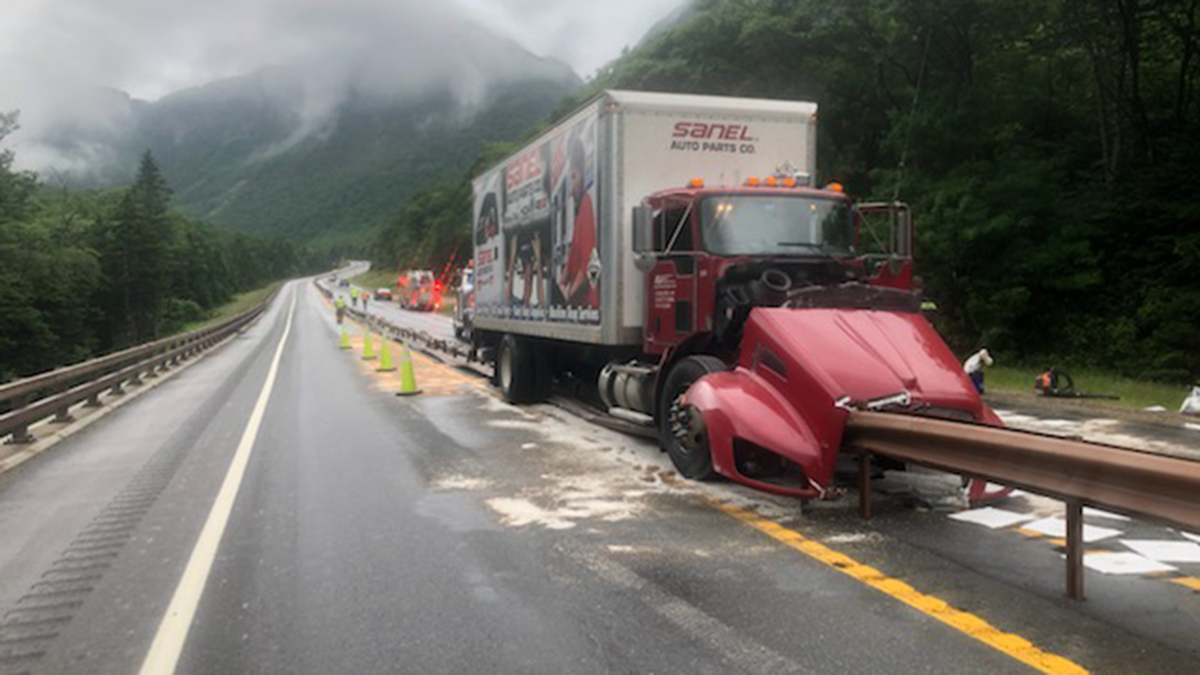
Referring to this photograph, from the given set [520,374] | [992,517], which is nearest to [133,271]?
[520,374]

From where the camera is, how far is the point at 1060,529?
5.92 meters

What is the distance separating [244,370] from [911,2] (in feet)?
61.7

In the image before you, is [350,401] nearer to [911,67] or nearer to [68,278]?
[911,67]

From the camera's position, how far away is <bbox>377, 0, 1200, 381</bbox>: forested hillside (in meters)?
20.2

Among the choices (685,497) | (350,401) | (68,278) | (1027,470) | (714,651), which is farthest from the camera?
(68,278)

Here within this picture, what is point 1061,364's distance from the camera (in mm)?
20859

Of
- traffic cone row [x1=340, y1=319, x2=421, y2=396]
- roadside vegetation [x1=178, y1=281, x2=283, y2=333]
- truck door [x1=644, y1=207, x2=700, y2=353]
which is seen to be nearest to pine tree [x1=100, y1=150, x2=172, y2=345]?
roadside vegetation [x1=178, y1=281, x2=283, y2=333]

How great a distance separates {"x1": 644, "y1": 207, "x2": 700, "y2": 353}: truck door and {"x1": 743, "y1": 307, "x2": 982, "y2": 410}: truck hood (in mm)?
1127

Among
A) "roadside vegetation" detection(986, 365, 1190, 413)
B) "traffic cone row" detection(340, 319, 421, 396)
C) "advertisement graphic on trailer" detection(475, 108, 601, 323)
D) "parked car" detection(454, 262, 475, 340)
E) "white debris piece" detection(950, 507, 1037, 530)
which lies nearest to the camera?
"white debris piece" detection(950, 507, 1037, 530)

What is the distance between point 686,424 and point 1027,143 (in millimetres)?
19309

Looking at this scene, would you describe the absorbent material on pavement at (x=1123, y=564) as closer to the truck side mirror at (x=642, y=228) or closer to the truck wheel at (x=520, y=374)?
the truck side mirror at (x=642, y=228)

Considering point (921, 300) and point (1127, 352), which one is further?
point (1127, 352)

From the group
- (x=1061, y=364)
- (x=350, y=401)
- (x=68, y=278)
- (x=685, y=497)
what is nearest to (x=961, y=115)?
(x=1061, y=364)

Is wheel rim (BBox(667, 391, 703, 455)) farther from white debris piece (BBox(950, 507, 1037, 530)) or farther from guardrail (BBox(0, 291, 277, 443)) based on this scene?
guardrail (BBox(0, 291, 277, 443))
